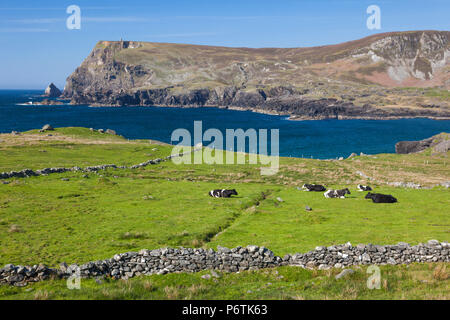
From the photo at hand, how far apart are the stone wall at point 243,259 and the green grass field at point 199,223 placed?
2.35 feet

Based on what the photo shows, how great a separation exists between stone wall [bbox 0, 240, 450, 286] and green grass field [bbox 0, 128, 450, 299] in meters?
0.72

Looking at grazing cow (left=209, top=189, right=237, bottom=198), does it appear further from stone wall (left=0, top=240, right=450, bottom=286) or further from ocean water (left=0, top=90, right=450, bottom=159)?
ocean water (left=0, top=90, right=450, bottom=159)

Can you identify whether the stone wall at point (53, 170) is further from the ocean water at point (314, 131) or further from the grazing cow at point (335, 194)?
the ocean water at point (314, 131)

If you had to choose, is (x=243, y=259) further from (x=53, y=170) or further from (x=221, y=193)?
(x=53, y=170)

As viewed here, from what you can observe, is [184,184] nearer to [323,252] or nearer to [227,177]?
[227,177]

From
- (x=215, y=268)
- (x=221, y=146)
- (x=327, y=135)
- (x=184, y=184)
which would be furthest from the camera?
(x=327, y=135)

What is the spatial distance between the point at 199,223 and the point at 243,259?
842cm

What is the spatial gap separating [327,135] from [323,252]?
141765mm

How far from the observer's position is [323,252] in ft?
63.3

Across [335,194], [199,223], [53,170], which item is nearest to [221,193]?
[199,223]

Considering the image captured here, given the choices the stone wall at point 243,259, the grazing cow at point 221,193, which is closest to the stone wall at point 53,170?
the grazing cow at point 221,193

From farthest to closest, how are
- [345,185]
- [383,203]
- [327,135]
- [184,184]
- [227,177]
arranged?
[327,135] → [227,177] → [345,185] → [184,184] → [383,203]

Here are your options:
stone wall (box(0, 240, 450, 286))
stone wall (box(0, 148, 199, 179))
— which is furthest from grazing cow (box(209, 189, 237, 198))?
stone wall (box(0, 148, 199, 179))
